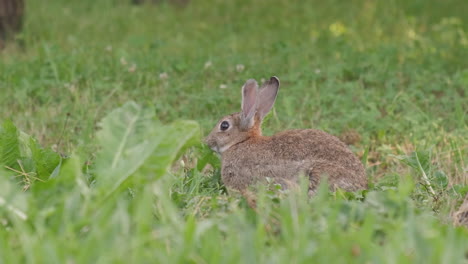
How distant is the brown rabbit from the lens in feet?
17.0

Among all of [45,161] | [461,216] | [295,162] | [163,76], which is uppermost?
[45,161]

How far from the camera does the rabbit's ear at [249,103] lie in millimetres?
5941

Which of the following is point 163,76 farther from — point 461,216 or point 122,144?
point 461,216

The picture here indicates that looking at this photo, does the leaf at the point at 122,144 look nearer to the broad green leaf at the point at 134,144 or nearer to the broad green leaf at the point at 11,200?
the broad green leaf at the point at 134,144

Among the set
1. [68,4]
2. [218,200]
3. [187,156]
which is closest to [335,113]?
[187,156]

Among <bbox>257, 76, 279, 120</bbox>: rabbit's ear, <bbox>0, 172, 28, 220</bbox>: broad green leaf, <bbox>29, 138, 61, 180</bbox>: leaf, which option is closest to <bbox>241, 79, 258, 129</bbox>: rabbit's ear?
<bbox>257, 76, 279, 120</bbox>: rabbit's ear

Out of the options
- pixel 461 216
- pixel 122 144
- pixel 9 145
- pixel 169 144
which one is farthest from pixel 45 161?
pixel 461 216

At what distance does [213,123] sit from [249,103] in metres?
1.09

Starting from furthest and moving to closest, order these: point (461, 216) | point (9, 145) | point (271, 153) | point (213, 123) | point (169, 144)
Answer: point (213, 123) → point (271, 153) → point (9, 145) → point (461, 216) → point (169, 144)

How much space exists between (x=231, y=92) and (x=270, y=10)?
5.70 m

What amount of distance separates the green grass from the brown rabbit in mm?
184

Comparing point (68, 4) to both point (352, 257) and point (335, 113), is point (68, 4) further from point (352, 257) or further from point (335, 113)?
point (352, 257)

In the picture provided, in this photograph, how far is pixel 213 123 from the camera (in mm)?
7004

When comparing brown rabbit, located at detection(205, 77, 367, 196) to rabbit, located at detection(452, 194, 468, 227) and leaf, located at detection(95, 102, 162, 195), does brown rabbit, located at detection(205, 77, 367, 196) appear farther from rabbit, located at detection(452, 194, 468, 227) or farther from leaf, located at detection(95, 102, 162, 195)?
leaf, located at detection(95, 102, 162, 195)
